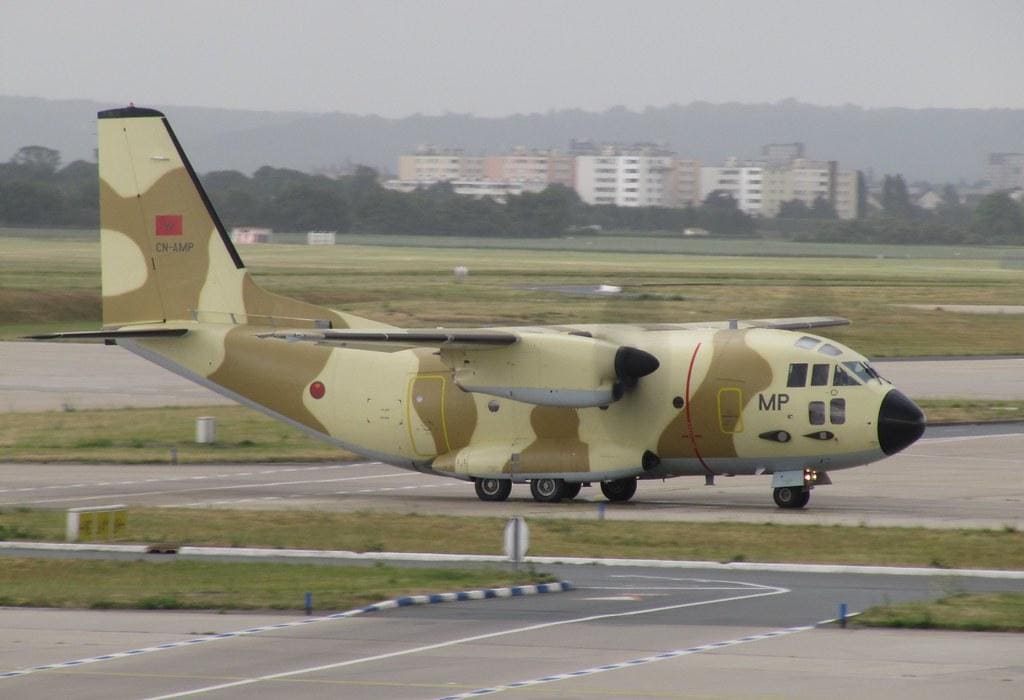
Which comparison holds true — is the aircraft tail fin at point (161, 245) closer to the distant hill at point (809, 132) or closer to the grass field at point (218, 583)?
the distant hill at point (809, 132)

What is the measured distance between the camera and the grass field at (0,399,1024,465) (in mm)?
33094

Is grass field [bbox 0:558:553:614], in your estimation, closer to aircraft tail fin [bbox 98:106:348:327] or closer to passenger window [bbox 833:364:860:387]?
passenger window [bbox 833:364:860:387]

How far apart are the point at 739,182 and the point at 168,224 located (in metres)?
21.7

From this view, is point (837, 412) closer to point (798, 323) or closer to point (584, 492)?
point (798, 323)

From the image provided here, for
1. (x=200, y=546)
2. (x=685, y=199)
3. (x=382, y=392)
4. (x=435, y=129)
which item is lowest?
(x=200, y=546)

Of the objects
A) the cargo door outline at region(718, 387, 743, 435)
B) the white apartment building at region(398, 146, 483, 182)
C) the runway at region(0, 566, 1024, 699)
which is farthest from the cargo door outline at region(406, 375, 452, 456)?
the white apartment building at region(398, 146, 483, 182)

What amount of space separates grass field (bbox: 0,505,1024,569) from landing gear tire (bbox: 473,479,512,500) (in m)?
2.87

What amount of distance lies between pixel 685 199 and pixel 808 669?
3515cm

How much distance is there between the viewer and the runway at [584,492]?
24625 millimetres

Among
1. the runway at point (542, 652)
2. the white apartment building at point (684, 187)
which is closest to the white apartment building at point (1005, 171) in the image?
the white apartment building at point (684, 187)

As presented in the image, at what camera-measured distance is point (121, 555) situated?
2062 cm

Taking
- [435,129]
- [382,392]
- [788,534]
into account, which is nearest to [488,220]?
[435,129]

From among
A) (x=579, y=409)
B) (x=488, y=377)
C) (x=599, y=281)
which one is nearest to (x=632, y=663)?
(x=579, y=409)

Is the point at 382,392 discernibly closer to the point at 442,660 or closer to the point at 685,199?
the point at 442,660
